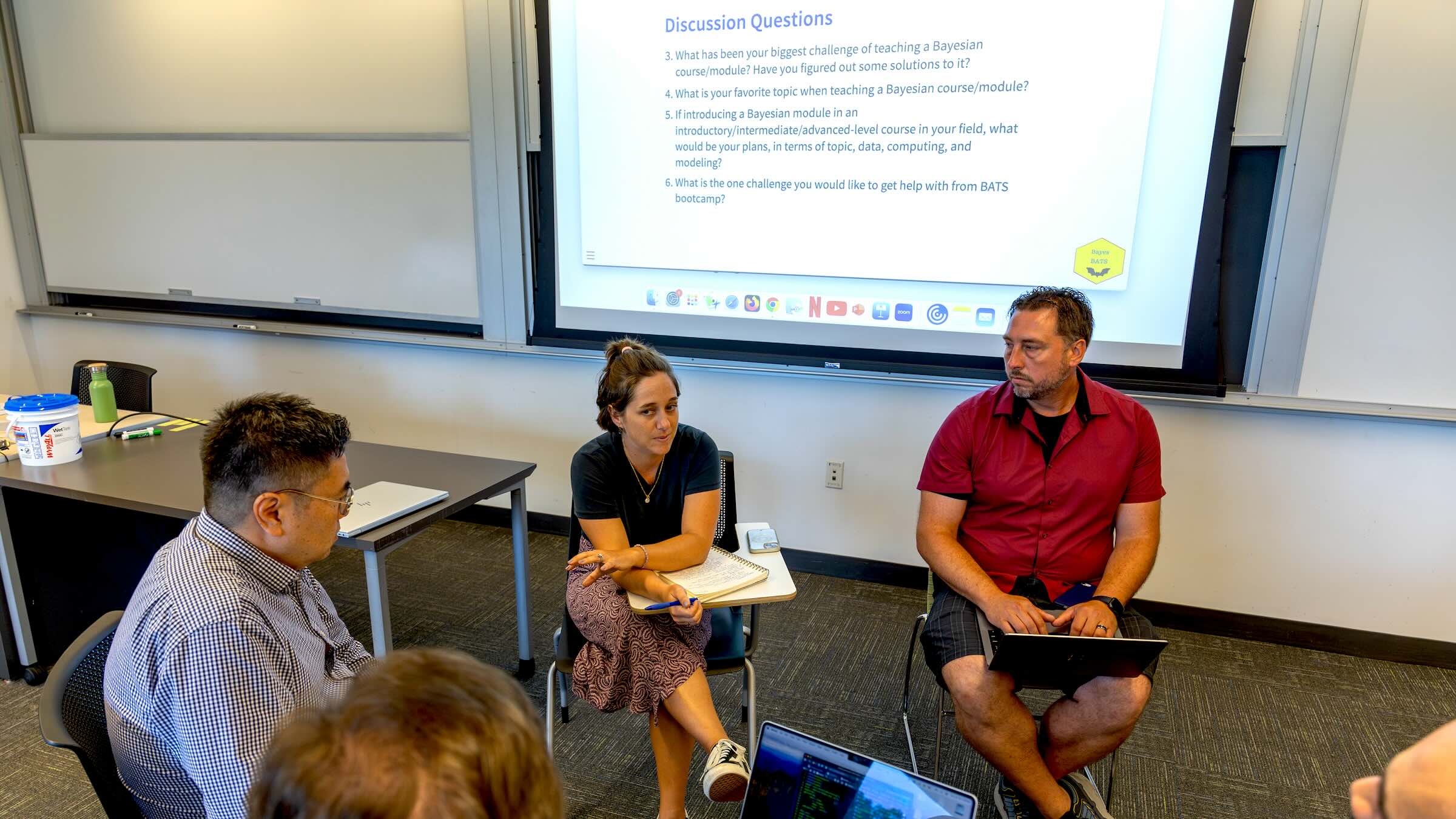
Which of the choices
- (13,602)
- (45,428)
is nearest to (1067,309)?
(45,428)

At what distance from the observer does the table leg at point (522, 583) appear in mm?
2330

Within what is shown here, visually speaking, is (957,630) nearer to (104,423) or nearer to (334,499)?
(334,499)

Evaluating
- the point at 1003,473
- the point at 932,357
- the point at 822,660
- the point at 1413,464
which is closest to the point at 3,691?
the point at 822,660

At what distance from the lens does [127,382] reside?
2975 millimetres

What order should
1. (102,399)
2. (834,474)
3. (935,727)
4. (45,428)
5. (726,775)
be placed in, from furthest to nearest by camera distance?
(834,474), (102,399), (935,727), (45,428), (726,775)

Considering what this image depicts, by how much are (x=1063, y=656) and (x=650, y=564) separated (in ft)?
2.96

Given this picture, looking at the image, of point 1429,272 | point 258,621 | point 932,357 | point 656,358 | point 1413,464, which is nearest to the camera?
point 258,621

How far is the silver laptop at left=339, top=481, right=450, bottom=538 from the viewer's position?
1813 mm

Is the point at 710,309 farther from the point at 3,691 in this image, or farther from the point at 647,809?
the point at 3,691

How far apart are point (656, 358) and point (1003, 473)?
916mm

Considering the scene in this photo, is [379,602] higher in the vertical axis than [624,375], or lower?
lower

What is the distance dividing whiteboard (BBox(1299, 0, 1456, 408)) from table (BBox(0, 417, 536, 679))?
2.56 meters

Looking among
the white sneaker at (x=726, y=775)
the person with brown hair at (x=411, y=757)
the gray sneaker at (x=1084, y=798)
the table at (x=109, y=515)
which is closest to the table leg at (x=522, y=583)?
the table at (x=109, y=515)

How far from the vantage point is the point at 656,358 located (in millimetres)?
1918
